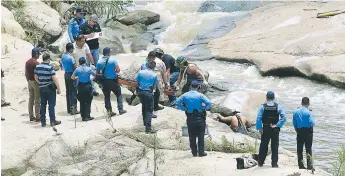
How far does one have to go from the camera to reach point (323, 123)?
14.2m

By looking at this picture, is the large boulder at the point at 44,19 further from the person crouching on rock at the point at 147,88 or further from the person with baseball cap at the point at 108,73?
the person crouching on rock at the point at 147,88

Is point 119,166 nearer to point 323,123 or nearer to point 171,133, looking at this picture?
point 171,133

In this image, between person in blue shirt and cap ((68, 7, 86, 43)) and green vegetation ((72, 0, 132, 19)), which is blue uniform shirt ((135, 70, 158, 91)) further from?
green vegetation ((72, 0, 132, 19))

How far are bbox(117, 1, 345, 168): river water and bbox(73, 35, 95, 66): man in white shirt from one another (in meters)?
4.53

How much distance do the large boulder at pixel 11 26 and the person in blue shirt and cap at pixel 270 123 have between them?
11290 millimetres

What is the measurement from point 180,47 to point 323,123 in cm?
1044

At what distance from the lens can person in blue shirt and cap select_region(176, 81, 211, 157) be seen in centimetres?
1005

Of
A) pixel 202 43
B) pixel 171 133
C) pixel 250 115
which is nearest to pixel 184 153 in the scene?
pixel 171 133

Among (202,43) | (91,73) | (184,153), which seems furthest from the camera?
(202,43)

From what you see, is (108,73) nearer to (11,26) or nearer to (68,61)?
(68,61)

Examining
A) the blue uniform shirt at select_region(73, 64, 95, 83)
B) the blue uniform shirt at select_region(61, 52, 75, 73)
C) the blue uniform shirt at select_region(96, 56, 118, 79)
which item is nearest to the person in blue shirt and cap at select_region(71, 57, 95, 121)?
the blue uniform shirt at select_region(73, 64, 95, 83)

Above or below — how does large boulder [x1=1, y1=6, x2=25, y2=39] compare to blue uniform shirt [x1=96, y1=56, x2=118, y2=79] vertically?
above

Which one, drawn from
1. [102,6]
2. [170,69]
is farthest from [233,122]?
[102,6]

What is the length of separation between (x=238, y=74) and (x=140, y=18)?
8.17 m
